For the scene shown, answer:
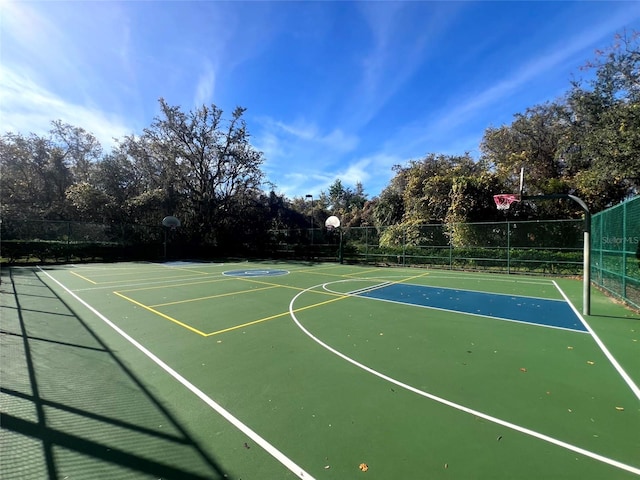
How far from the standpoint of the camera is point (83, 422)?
2980mm

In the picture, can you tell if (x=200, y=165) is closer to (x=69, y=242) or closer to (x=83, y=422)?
(x=69, y=242)

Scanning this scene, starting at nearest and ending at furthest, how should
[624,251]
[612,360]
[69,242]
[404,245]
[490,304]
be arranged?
[612,360]
[624,251]
[490,304]
[404,245]
[69,242]

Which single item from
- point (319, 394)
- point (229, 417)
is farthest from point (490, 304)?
point (229, 417)

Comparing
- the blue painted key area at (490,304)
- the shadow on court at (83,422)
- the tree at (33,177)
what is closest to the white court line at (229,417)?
the shadow on court at (83,422)

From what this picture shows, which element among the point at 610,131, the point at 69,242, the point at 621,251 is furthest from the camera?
the point at 69,242

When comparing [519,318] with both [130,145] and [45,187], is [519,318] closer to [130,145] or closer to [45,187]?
[130,145]

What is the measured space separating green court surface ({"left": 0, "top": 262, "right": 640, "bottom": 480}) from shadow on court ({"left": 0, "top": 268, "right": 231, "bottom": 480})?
16 millimetres

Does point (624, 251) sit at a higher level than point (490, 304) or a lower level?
higher

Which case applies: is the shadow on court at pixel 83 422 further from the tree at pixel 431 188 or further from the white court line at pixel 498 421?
the tree at pixel 431 188

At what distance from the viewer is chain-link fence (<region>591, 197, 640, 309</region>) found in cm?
767

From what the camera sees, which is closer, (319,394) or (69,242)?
(319,394)

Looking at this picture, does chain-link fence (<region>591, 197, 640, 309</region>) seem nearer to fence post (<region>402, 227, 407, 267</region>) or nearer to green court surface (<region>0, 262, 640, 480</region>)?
green court surface (<region>0, 262, 640, 480</region>)

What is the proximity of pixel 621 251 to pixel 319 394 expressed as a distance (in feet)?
30.4

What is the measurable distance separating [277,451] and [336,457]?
498mm
